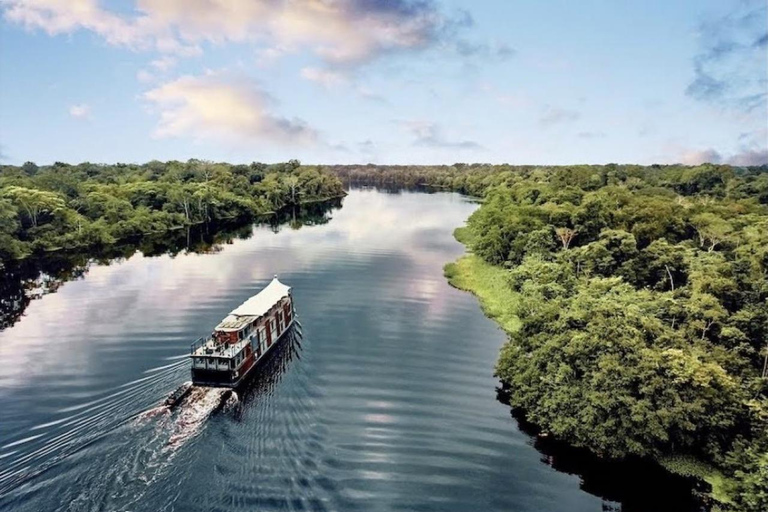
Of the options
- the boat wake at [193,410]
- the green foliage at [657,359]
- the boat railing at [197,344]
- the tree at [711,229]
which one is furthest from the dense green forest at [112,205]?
the tree at [711,229]

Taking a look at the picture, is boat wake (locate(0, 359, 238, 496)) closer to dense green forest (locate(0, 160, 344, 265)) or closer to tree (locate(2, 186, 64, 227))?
dense green forest (locate(0, 160, 344, 265))

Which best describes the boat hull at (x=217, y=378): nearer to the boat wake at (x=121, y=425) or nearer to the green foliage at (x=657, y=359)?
the boat wake at (x=121, y=425)

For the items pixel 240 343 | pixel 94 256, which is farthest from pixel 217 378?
pixel 94 256

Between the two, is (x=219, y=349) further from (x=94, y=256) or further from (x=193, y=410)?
(x=94, y=256)

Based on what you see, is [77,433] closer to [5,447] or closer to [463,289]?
[5,447]

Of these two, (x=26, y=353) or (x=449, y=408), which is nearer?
(x=449, y=408)

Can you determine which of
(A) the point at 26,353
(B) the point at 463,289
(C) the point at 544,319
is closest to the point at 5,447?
(A) the point at 26,353
